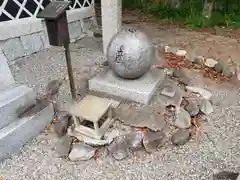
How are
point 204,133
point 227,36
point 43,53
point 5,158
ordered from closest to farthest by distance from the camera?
1. point 5,158
2. point 204,133
3. point 43,53
4. point 227,36

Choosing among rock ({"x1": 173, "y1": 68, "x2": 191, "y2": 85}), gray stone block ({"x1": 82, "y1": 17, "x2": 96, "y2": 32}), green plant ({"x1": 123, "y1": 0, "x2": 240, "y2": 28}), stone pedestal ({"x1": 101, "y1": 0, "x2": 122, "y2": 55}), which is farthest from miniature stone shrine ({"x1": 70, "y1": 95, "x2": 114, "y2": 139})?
green plant ({"x1": 123, "y1": 0, "x2": 240, "y2": 28})

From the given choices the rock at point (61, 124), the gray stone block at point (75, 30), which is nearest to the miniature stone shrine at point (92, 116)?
the rock at point (61, 124)

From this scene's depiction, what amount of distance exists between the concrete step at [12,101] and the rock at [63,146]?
0.56m

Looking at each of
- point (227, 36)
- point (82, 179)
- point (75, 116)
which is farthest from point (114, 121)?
point (227, 36)

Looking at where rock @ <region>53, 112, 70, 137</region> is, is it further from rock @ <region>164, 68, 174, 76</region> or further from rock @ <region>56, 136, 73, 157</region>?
rock @ <region>164, 68, 174, 76</region>

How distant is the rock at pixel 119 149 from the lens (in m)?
2.92

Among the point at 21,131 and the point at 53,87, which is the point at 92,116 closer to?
the point at 21,131

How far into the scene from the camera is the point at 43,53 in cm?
511

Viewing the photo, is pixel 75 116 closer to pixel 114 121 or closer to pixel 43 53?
pixel 114 121

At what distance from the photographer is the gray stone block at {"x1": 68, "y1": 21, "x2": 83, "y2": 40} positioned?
567 cm

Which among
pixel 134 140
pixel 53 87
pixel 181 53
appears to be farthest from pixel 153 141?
pixel 181 53

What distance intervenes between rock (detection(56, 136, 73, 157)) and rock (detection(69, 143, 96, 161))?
0.22ft

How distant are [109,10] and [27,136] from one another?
241 cm

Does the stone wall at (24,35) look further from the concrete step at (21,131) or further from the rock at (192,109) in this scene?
the rock at (192,109)
